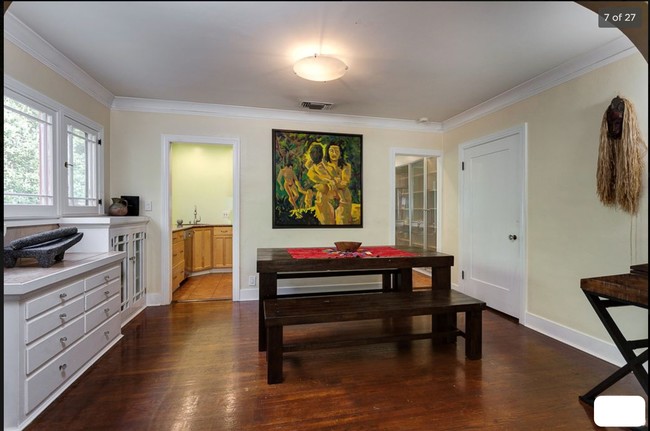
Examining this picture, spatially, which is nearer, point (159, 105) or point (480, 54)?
point (480, 54)

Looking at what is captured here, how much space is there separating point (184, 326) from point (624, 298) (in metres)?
3.05

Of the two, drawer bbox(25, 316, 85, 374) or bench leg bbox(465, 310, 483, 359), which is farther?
bench leg bbox(465, 310, 483, 359)

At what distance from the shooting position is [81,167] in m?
2.65

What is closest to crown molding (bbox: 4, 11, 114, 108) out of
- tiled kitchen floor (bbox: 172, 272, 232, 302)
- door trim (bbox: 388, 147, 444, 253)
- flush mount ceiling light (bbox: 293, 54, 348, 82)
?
flush mount ceiling light (bbox: 293, 54, 348, 82)

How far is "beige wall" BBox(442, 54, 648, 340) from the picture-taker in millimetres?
1922

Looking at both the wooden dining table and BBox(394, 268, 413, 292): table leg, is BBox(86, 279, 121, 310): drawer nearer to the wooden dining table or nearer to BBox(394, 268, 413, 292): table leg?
the wooden dining table

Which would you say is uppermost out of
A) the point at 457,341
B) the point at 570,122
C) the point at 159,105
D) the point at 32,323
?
the point at 159,105

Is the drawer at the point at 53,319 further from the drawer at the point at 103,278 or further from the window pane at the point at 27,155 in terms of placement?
the window pane at the point at 27,155

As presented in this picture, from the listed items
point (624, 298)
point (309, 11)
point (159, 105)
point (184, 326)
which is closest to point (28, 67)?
point (159, 105)

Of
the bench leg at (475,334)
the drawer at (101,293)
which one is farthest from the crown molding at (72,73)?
the bench leg at (475,334)

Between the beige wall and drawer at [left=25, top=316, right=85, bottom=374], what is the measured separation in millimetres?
3475

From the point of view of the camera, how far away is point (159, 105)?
316 centimetres

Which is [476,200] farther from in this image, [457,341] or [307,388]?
[307,388]

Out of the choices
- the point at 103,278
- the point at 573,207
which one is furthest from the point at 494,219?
the point at 103,278
